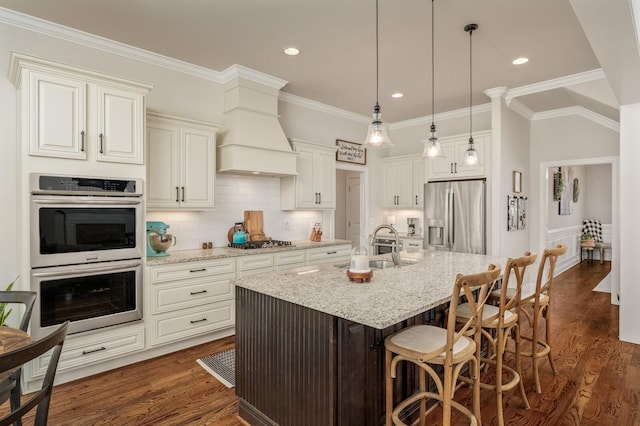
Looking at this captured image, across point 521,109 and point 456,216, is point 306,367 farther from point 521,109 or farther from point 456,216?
point 521,109

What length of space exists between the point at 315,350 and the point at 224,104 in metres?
3.32

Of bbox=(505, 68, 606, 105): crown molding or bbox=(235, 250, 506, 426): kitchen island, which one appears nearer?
bbox=(235, 250, 506, 426): kitchen island

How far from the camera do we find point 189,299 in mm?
3438

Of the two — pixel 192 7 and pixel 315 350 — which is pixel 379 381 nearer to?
pixel 315 350

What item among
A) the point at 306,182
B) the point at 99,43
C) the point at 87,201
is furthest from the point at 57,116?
the point at 306,182

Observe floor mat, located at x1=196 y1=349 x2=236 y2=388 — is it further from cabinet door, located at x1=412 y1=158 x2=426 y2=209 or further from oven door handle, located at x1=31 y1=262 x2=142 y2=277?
cabinet door, located at x1=412 y1=158 x2=426 y2=209

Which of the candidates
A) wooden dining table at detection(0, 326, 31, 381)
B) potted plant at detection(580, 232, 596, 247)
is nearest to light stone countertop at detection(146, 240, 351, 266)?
wooden dining table at detection(0, 326, 31, 381)

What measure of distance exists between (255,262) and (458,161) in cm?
330

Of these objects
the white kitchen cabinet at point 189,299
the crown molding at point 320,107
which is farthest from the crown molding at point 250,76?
the white kitchen cabinet at point 189,299

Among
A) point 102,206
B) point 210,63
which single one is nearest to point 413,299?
point 102,206

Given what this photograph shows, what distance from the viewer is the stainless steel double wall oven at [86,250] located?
103 inches

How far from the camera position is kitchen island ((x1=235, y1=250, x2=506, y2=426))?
180cm

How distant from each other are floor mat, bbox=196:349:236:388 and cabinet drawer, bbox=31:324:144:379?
0.59 meters

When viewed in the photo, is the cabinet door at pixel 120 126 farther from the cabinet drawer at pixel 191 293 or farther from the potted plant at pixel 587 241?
the potted plant at pixel 587 241
